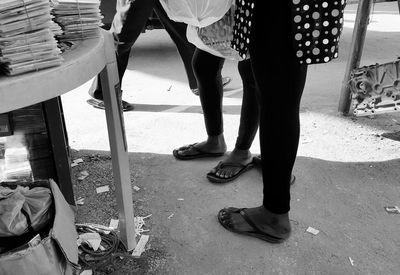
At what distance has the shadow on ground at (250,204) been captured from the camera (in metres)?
1.52

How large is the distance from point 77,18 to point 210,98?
3.53 ft

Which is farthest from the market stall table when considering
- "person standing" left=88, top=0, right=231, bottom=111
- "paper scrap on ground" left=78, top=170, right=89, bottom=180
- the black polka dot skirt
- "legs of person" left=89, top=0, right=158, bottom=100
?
"legs of person" left=89, top=0, right=158, bottom=100

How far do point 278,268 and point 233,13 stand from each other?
98 centimetres

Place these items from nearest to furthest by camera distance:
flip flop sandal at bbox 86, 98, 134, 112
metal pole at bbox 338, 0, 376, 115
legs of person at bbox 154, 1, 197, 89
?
metal pole at bbox 338, 0, 376, 115 < legs of person at bbox 154, 1, 197, 89 < flip flop sandal at bbox 86, 98, 134, 112

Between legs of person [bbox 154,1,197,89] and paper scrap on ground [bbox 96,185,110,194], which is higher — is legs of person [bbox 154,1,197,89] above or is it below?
above

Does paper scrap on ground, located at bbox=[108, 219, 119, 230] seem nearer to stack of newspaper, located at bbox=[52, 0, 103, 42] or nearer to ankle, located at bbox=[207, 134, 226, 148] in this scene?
ankle, located at bbox=[207, 134, 226, 148]

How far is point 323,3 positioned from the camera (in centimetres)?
119

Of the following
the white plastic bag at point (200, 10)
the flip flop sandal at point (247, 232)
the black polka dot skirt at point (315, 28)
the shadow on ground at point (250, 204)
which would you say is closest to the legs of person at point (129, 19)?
the shadow on ground at point (250, 204)

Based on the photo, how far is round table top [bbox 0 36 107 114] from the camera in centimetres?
83

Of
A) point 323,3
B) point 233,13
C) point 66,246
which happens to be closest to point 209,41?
point 233,13

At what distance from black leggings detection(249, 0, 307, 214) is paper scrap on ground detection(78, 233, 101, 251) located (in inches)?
27.4

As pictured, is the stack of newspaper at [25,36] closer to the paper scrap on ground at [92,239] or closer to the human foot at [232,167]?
the paper scrap on ground at [92,239]

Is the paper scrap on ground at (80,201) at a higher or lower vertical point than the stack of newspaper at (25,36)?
lower

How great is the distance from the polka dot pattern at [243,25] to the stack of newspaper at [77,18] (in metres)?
0.49
